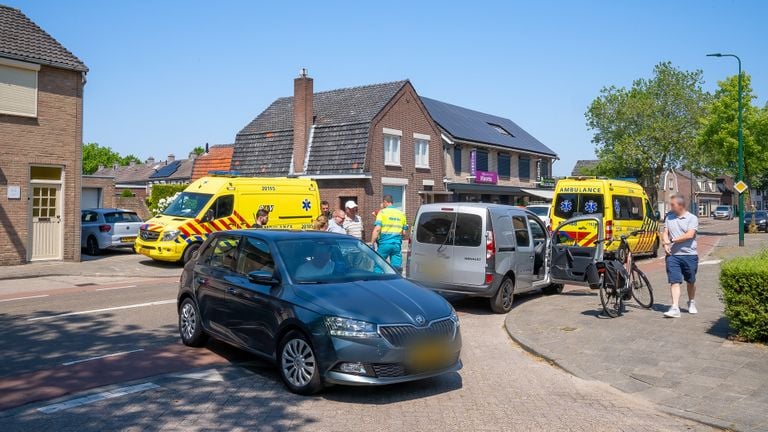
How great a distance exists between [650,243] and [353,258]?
16.9 meters

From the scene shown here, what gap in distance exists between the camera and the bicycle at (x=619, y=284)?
32.3 feet

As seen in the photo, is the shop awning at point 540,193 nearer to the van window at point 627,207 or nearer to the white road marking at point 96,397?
the van window at point 627,207

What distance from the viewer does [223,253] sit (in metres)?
7.61

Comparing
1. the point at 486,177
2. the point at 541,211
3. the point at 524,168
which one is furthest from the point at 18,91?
the point at 524,168

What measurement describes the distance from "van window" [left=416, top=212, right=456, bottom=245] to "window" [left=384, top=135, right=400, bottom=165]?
1794 centimetres

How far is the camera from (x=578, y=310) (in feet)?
35.0

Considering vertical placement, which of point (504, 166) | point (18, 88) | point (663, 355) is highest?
point (504, 166)

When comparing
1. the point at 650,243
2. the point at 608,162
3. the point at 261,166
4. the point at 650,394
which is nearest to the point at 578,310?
the point at 650,394

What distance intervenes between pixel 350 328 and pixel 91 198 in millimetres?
29366

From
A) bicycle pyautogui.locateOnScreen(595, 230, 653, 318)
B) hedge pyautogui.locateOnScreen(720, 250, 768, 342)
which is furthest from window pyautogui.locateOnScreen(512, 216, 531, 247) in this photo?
hedge pyautogui.locateOnScreen(720, 250, 768, 342)

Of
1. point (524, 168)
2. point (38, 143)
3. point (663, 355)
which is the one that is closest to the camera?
point (663, 355)

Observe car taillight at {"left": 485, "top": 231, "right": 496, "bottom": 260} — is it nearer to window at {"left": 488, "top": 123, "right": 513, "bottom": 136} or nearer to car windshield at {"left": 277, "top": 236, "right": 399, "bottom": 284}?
car windshield at {"left": 277, "top": 236, "right": 399, "bottom": 284}

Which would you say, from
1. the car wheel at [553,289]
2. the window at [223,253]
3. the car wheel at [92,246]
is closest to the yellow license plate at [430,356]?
the window at [223,253]

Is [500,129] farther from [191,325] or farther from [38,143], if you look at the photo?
[191,325]
